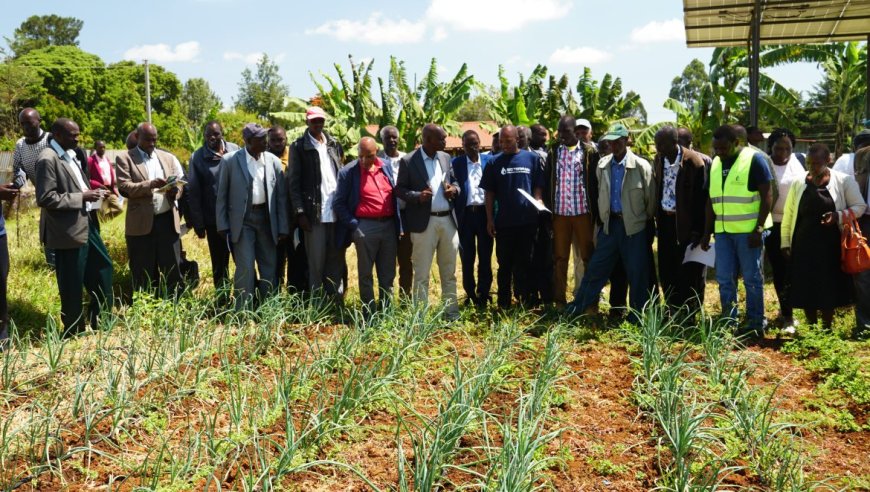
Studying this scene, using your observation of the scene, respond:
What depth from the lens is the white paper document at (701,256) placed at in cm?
657

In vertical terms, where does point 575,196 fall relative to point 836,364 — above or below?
above

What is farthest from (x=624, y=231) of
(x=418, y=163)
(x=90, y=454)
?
(x=90, y=454)

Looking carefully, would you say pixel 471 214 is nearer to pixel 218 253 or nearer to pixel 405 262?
pixel 405 262

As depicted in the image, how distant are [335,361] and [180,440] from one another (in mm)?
1257

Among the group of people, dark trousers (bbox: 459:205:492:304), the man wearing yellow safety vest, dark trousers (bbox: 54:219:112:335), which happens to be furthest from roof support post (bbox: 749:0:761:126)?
dark trousers (bbox: 54:219:112:335)

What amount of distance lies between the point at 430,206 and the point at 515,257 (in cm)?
108

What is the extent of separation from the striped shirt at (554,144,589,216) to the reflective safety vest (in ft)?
4.46

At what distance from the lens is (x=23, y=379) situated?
187 inches

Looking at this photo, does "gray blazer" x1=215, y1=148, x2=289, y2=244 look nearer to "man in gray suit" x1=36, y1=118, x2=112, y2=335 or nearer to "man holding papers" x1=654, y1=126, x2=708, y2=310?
"man in gray suit" x1=36, y1=118, x2=112, y2=335

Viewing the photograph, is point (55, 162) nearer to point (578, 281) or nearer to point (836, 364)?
point (578, 281)

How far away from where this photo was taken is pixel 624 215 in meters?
6.81

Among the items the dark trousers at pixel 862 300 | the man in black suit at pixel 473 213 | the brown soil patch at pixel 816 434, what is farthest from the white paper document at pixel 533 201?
the dark trousers at pixel 862 300

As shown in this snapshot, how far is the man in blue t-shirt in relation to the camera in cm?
726

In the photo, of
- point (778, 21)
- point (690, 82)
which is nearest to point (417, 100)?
point (778, 21)
